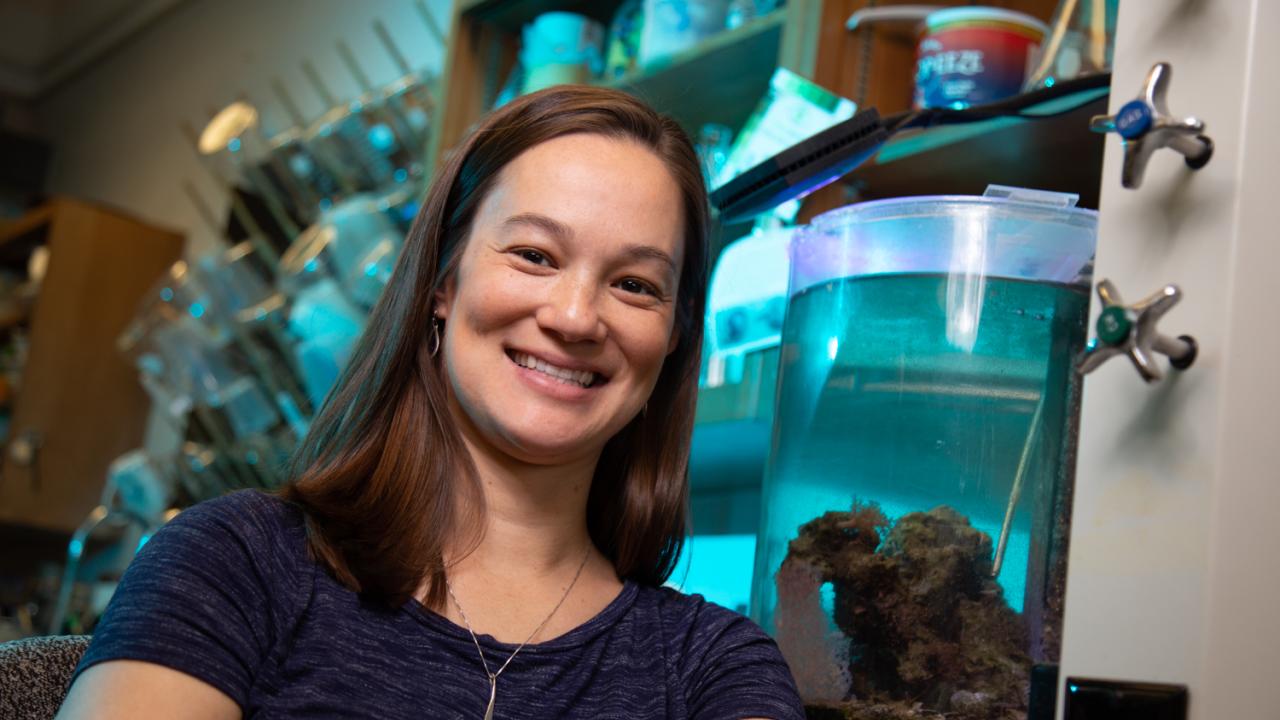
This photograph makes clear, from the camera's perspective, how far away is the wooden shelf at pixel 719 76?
5.66 feet

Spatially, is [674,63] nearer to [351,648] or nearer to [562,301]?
[562,301]

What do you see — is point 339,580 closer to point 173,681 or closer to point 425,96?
point 173,681

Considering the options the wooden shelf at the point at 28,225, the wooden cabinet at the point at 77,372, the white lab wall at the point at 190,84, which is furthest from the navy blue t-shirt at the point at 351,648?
the wooden shelf at the point at 28,225

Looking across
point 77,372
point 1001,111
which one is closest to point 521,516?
point 1001,111

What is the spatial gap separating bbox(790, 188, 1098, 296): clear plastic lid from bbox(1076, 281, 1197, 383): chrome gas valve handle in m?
0.32

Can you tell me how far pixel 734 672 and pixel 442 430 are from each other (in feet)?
0.98

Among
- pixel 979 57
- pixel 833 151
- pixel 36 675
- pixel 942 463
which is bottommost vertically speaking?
pixel 36 675

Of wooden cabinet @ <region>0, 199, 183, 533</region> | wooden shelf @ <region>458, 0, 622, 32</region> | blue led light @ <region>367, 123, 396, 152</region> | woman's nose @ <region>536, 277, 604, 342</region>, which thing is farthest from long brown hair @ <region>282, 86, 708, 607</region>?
wooden cabinet @ <region>0, 199, 183, 533</region>

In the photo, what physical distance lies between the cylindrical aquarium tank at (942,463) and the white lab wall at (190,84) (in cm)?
196

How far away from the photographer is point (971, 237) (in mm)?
1051

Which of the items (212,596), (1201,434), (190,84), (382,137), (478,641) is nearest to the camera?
(1201,434)

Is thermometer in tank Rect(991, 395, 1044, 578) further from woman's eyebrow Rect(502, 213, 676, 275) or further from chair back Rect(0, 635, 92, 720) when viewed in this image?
chair back Rect(0, 635, 92, 720)

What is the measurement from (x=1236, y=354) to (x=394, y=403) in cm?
67

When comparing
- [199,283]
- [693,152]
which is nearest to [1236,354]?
[693,152]
